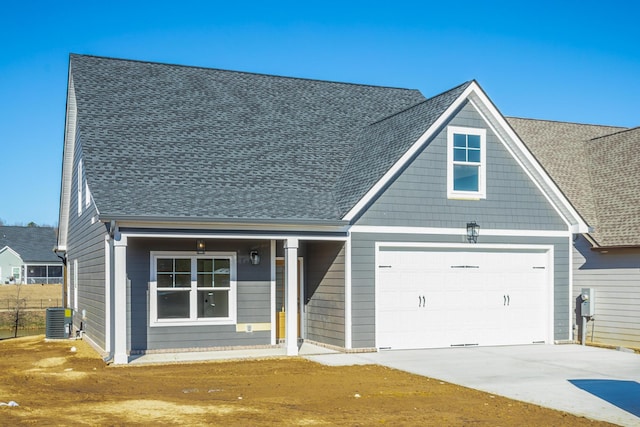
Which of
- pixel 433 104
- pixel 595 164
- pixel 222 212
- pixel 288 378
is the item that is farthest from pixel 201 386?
pixel 595 164

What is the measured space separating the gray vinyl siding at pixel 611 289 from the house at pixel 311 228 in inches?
25.7

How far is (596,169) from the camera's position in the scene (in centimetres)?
2117

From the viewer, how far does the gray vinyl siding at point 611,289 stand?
689 inches

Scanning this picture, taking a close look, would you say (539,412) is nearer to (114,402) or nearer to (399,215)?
(114,402)

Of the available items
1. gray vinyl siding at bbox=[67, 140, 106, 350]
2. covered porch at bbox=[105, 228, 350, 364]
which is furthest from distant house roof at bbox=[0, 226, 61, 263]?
covered porch at bbox=[105, 228, 350, 364]

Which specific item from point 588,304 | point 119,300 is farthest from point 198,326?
point 588,304

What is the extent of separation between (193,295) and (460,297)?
627cm

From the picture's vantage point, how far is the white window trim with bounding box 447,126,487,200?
57.2ft

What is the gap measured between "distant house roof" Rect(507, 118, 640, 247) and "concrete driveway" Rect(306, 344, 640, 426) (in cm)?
317

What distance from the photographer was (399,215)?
1695 cm

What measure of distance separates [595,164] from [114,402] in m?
15.9

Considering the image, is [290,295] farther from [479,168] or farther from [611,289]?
[611,289]

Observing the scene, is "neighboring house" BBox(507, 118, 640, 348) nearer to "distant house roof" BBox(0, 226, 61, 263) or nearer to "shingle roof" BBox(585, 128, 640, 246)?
"shingle roof" BBox(585, 128, 640, 246)

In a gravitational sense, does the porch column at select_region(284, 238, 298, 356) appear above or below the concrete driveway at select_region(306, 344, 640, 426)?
above
